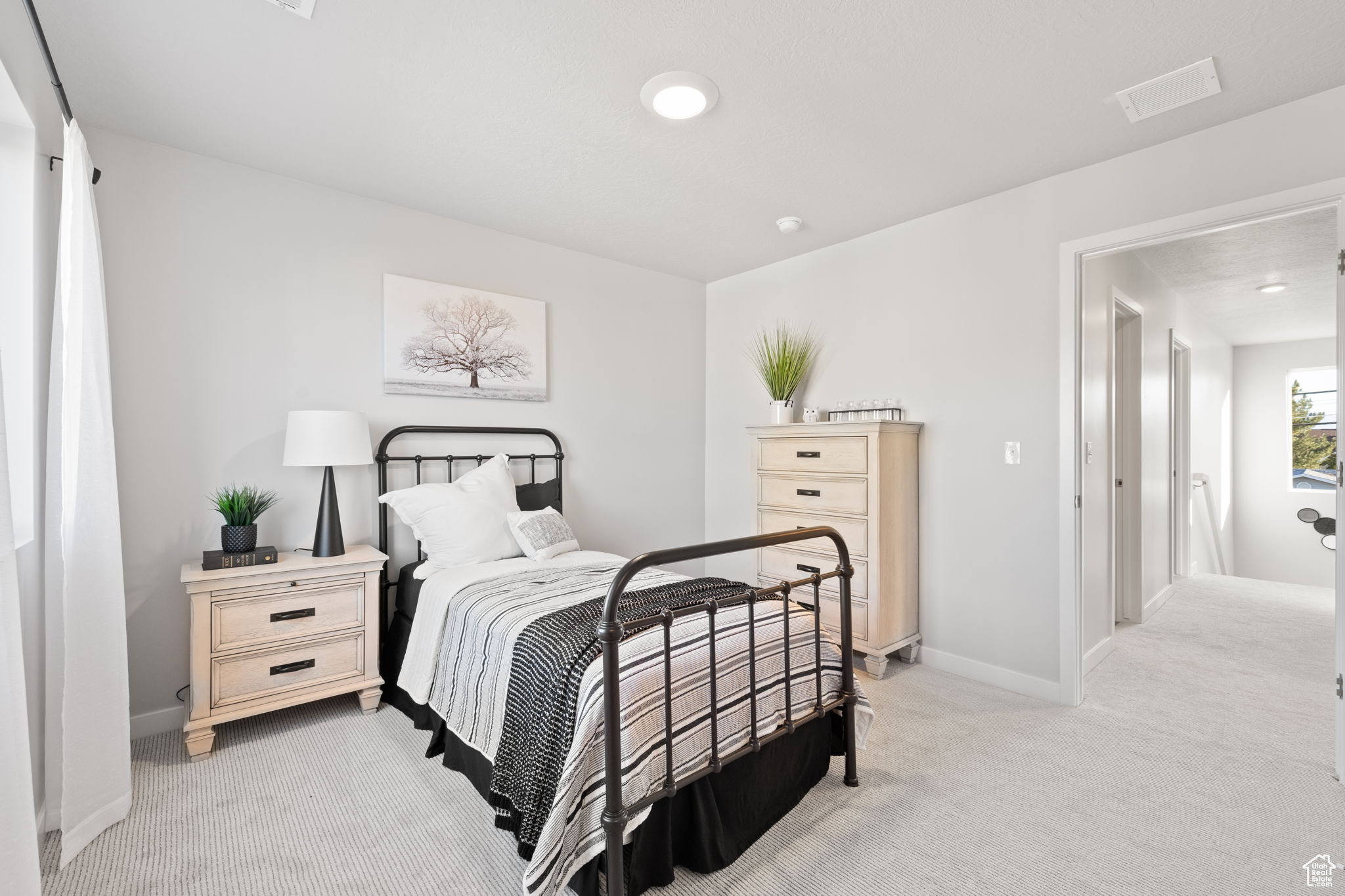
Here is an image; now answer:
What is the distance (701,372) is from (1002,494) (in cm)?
233

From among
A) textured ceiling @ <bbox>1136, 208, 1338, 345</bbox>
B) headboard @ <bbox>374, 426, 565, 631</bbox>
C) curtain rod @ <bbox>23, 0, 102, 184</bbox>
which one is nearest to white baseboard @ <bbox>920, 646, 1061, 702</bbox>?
textured ceiling @ <bbox>1136, 208, 1338, 345</bbox>

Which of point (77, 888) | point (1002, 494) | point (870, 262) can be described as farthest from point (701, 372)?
point (77, 888)

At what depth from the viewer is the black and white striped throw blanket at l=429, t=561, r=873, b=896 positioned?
5.05 ft

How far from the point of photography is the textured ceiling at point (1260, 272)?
3539 mm

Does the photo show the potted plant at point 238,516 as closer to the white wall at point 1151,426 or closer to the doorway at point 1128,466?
the white wall at point 1151,426

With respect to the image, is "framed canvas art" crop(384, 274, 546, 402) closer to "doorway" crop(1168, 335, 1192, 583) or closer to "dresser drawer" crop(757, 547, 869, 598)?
"dresser drawer" crop(757, 547, 869, 598)

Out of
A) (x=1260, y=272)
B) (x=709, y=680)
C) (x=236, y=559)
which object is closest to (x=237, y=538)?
(x=236, y=559)

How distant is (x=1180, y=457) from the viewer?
5.30m

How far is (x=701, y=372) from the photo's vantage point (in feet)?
15.6

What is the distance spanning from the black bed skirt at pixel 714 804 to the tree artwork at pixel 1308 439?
7148 millimetres

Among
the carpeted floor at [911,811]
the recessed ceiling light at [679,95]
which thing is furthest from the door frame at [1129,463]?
the recessed ceiling light at [679,95]

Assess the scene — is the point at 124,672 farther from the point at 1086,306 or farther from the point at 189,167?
the point at 1086,306

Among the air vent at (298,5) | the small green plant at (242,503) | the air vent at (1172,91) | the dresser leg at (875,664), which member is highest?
the air vent at (298,5)

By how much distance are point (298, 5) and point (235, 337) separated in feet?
5.17
